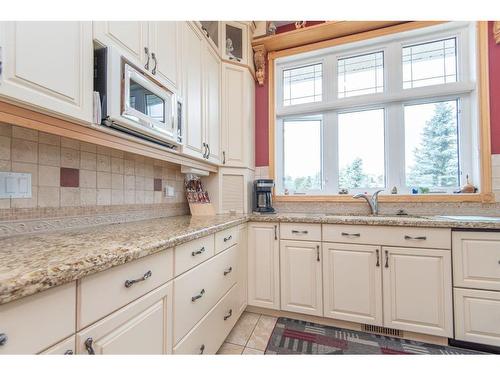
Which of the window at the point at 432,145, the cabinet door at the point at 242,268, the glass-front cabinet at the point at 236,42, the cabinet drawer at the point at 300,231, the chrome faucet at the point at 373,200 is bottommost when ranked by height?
the cabinet door at the point at 242,268

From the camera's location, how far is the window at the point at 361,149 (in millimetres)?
2410

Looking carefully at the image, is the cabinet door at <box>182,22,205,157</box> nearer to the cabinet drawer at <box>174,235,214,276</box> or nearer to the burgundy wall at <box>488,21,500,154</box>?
the cabinet drawer at <box>174,235,214,276</box>

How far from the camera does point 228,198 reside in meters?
2.34

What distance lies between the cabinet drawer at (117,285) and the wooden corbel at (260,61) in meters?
2.29

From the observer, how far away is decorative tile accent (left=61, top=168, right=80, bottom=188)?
46.9 inches

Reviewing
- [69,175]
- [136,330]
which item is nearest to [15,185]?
[69,175]

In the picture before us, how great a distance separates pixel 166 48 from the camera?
1.49m

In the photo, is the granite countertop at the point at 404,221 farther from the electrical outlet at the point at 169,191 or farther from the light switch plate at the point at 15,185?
the light switch plate at the point at 15,185

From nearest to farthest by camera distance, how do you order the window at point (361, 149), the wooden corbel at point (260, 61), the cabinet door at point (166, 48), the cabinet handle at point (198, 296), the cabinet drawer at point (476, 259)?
the cabinet handle at point (198, 296)
the cabinet door at point (166, 48)
the cabinet drawer at point (476, 259)
the window at point (361, 149)
the wooden corbel at point (260, 61)

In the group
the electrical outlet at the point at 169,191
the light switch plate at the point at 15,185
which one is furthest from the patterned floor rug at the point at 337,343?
the light switch plate at the point at 15,185

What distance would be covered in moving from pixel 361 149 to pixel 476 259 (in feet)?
4.36

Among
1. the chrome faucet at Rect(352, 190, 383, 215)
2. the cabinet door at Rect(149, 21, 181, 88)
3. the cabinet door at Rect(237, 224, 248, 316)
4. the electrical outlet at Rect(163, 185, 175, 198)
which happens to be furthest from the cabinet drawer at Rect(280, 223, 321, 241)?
the cabinet door at Rect(149, 21, 181, 88)

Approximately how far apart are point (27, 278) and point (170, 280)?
576mm
